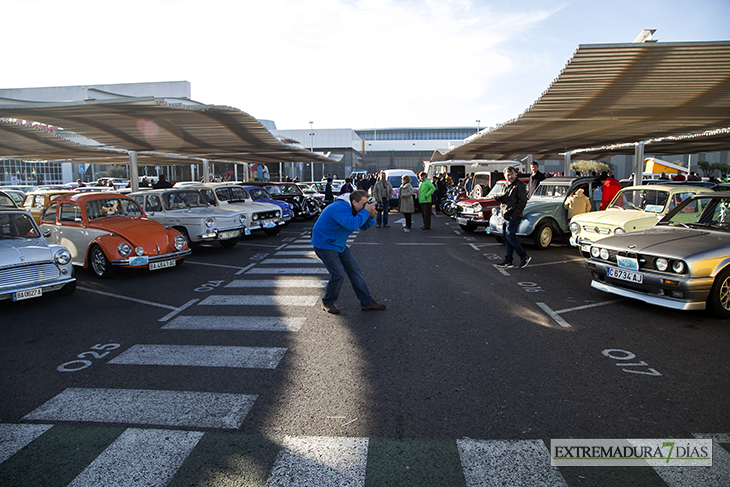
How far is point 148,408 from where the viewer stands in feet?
13.1

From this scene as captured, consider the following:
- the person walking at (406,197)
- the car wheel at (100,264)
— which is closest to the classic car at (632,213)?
the person walking at (406,197)

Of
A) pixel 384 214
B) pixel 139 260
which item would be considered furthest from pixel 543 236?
pixel 139 260

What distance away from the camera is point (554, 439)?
340cm

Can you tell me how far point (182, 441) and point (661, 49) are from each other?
11208 mm

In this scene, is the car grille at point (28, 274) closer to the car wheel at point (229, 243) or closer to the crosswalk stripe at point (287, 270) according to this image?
the crosswalk stripe at point (287, 270)

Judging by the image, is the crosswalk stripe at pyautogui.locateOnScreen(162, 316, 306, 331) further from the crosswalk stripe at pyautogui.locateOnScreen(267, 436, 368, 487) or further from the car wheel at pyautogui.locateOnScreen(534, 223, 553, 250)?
the car wheel at pyautogui.locateOnScreen(534, 223, 553, 250)

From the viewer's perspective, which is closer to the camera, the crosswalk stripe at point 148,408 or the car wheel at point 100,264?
the crosswalk stripe at point 148,408

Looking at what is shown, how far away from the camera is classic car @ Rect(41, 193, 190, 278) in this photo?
30.2 ft

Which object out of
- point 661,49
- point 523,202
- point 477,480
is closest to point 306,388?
point 477,480

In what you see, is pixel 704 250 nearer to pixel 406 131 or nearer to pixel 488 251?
pixel 488 251

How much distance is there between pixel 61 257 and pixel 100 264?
1747 millimetres

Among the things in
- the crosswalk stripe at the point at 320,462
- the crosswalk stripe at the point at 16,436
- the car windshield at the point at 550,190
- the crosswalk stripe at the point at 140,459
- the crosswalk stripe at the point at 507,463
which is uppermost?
the car windshield at the point at 550,190

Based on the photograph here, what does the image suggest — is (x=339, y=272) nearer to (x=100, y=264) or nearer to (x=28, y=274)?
(x=28, y=274)

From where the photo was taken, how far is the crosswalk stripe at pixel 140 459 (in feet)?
9.91
